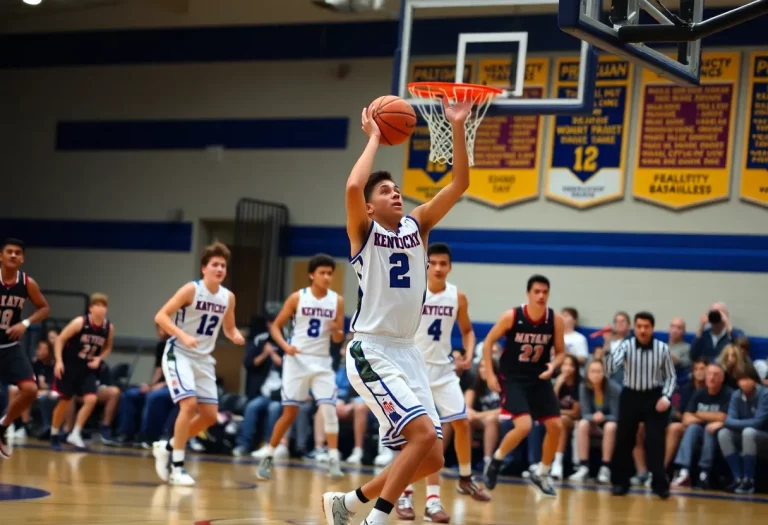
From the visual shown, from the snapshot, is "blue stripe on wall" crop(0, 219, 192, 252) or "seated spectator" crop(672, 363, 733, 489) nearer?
"seated spectator" crop(672, 363, 733, 489)

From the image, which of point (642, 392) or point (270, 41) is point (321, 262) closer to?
point (642, 392)

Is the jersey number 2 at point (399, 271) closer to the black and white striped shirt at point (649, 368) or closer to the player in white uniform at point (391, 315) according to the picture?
the player in white uniform at point (391, 315)

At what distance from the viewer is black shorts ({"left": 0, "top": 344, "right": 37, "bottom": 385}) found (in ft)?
34.5

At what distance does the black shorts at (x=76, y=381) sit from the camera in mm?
13281

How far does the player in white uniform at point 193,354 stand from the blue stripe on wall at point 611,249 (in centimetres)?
611

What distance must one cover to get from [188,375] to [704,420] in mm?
5758

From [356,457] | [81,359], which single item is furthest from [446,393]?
[81,359]

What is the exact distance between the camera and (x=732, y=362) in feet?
39.5

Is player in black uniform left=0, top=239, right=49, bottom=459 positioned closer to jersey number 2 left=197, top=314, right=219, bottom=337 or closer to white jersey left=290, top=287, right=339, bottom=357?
jersey number 2 left=197, top=314, right=219, bottom=337

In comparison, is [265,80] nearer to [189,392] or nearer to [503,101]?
[503,101]

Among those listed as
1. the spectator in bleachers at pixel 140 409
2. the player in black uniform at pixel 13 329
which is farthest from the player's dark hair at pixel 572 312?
the player in black uniform at pixel 13 329

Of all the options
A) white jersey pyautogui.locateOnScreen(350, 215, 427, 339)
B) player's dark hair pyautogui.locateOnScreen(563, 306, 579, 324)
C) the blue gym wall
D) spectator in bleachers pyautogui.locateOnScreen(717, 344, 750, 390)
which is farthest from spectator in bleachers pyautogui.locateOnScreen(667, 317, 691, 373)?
white jersey pyautogui.locateOnScreen(350, 215, 427, 339)

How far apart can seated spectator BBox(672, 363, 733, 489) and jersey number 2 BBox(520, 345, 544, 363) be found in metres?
2.86

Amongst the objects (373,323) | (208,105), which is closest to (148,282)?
(208,105)
